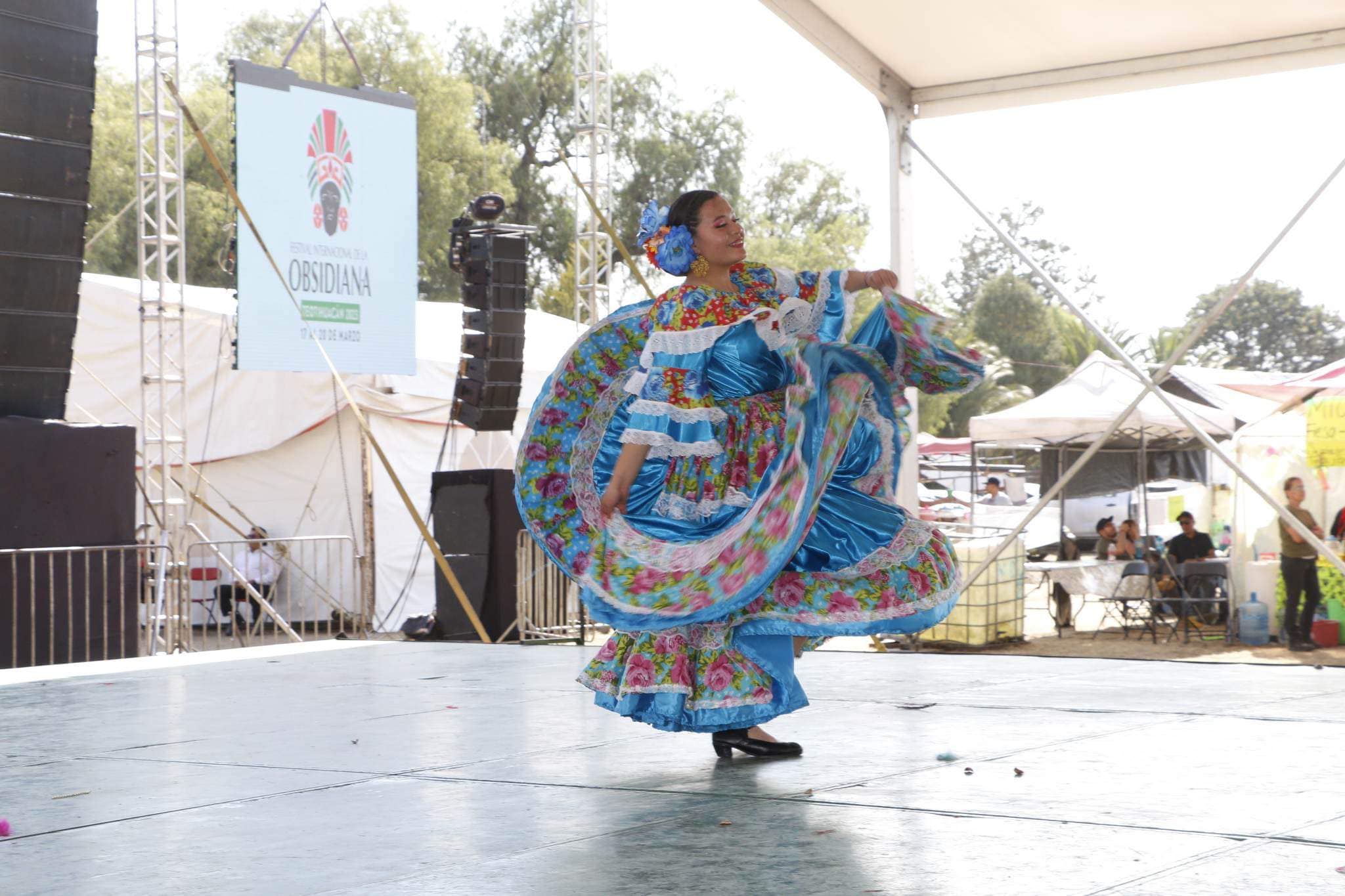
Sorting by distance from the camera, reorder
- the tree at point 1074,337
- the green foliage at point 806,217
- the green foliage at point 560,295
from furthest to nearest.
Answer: the tree at point 1074,337 → the green foliage at point 806,217 → the green foliage at point 560,295

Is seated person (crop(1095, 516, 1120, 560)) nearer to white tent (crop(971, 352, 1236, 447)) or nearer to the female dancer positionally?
white tent (crop(971, 352, 1236, 447))

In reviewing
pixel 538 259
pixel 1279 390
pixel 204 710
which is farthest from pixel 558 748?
pixel 538 259

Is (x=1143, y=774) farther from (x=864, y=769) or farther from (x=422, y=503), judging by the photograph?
(x=422, y=503)

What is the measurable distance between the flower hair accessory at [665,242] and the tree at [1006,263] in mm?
44803

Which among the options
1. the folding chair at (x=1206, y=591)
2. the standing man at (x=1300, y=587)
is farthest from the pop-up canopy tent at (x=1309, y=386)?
the folding chair at (x=1206, y=591)

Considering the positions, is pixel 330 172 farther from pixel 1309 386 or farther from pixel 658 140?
pixel 658 140

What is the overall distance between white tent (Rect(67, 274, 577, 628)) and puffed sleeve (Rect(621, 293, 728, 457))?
10.9 metres

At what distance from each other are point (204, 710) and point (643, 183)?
31350 millimetres

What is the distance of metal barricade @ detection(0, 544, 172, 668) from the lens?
7699mm

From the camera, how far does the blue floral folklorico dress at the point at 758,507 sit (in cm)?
327

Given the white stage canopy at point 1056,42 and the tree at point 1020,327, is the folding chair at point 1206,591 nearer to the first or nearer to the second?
the white stage canopy at point 1056,42

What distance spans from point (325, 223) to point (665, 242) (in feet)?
30.8

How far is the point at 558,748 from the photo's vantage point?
12.2 feet

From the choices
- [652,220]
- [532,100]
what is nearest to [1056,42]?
[652,220]
